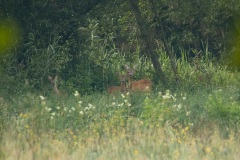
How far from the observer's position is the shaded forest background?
599 inches

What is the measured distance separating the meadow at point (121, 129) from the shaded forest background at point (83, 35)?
3.63m

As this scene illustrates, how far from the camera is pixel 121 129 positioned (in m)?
8.85

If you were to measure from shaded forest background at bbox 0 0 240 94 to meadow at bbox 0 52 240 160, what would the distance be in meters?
3.63

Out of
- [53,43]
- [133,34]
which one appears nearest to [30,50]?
[53,43]

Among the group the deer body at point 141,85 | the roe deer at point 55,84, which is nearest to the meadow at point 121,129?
the roe deer at point 55,84

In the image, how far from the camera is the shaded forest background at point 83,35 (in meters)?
15.2

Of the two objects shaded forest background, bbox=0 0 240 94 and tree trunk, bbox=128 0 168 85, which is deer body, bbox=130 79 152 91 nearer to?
shaded forest background, bbox=0 0 240 94

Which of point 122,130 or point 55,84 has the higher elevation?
point 122,130

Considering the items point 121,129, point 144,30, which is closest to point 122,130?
point 121,129

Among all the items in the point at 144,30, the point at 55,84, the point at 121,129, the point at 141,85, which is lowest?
the point at 141,85

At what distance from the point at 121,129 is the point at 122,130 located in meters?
0.13

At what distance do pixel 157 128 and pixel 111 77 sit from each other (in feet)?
26.5

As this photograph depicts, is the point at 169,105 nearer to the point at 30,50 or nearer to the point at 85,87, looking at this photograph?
the point at 85,87

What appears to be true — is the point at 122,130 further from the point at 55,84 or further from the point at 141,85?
the point at 141,85
